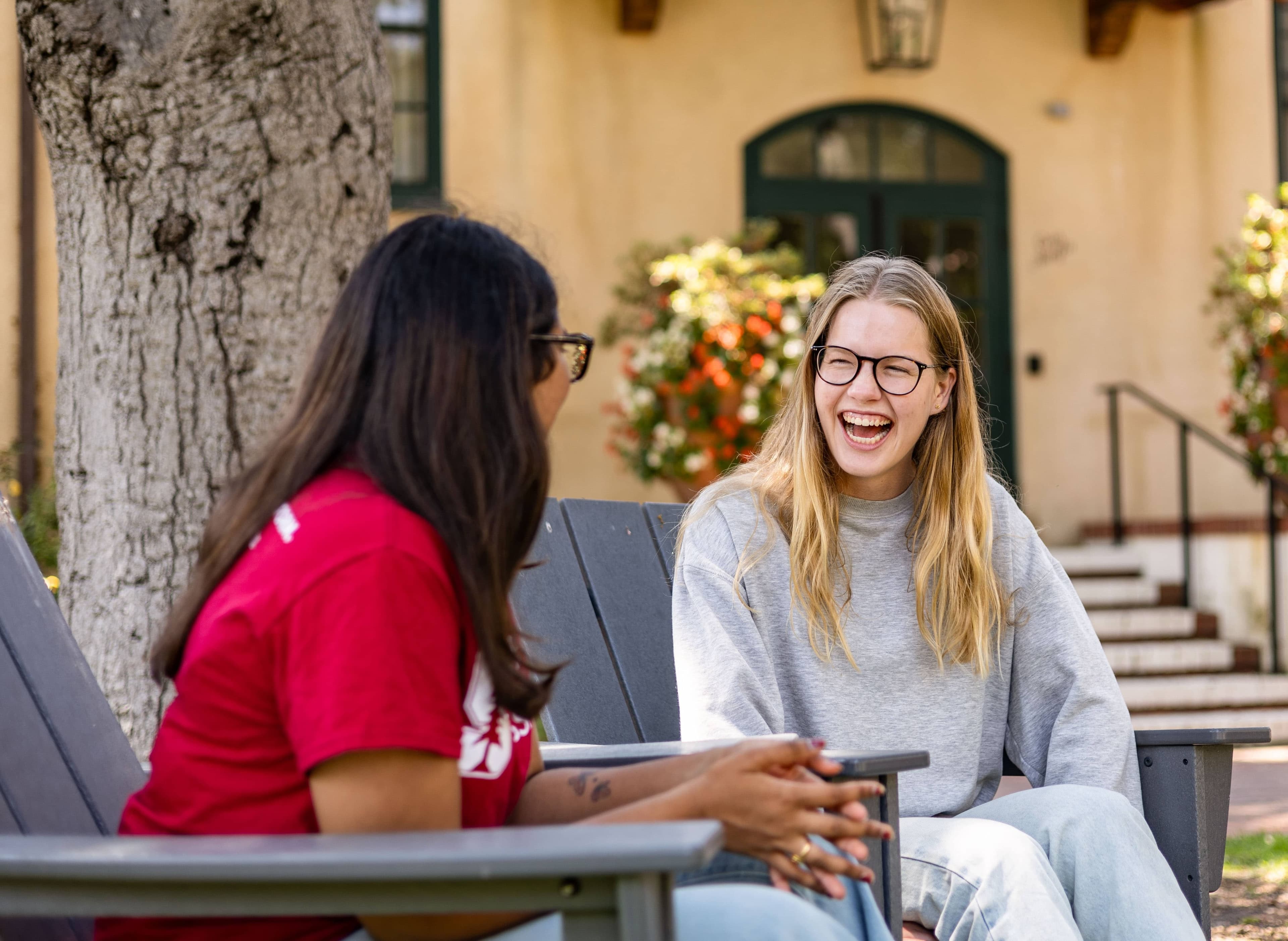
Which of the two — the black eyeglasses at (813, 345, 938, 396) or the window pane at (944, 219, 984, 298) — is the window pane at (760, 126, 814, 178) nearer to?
the window pane at (944, 219, 984, 298)

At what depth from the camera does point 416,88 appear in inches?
348

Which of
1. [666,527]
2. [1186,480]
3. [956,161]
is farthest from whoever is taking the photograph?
[956,161]

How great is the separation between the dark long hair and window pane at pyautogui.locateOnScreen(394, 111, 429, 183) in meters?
7.42

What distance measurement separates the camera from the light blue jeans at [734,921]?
151 cm

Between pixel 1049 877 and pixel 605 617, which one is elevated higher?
pixel 605 617

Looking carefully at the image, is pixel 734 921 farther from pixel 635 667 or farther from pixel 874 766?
pixel 635 667

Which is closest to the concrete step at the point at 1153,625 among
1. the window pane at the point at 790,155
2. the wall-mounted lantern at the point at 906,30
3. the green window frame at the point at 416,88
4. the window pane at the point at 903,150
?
the window pane at the point at 903,150

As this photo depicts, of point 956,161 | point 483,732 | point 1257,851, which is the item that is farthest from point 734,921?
point 956,161

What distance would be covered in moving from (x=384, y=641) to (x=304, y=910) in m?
0.26

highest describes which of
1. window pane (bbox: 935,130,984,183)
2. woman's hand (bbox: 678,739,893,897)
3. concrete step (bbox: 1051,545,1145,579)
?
window pane (bbox: 935,130,984,183)

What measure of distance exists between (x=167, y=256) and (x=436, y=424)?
187 centimetres

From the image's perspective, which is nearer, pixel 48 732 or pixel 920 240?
pixel 48 732

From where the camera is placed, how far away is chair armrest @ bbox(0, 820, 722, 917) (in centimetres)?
127

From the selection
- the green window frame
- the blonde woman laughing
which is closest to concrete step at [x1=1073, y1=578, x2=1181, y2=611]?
the green window frame
